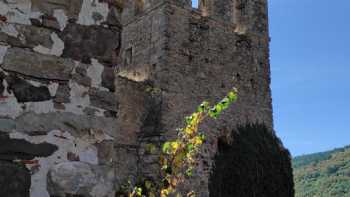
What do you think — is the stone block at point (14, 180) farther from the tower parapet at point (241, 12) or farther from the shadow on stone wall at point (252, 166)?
the tower parapet at point (241, 12)

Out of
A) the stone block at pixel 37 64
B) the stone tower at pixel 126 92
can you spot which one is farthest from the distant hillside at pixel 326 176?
the stone block at pixel 37 64

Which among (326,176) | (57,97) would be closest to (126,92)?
(57,97)

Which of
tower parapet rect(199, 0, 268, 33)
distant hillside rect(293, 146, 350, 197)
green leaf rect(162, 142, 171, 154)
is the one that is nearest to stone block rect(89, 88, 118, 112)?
green leaf rect(162, 142, 171, 154)

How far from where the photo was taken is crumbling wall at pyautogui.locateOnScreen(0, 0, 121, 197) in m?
2.55

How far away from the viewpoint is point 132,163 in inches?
390

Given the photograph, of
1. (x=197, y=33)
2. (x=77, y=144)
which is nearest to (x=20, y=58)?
(x=77, y=144)

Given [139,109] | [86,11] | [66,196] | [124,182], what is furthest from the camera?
[139,109]

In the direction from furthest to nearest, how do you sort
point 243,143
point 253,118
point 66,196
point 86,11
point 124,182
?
point 253,118 < point 243,143 < point 124,182 < point 86,11 < point 66,196

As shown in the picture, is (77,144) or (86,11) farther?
(86,11)

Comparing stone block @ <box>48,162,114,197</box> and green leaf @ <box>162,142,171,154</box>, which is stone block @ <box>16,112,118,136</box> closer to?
stone block @ <box>48,162,114,197</box>

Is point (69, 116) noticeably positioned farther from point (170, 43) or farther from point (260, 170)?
point (260, 170)

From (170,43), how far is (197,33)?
1.10m

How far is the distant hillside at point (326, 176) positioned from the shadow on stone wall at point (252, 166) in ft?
92.3

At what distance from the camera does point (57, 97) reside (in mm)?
2723
